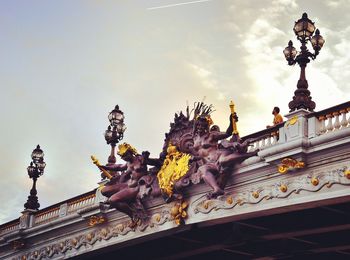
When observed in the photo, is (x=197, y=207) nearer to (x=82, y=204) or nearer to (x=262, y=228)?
(x=262, y=228)

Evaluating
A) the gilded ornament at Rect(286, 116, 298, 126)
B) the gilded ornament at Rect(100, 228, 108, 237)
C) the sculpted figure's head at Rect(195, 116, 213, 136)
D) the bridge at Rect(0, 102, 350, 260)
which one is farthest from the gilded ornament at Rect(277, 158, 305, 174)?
the gilded ornament at Rect(100, 228, 108, 237)

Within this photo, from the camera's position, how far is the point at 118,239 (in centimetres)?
3097

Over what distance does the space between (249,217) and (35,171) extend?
46.8 feet

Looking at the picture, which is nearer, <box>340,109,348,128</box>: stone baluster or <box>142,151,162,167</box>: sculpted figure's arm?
<box>340,109,348,128</box>: stone baluster

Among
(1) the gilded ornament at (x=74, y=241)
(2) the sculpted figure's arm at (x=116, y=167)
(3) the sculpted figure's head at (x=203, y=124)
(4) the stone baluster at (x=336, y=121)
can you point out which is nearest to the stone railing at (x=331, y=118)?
(4) the stone baluster at (x=336, y=121)

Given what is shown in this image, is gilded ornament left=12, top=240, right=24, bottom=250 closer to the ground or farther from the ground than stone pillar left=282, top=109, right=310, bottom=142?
closer to the ground

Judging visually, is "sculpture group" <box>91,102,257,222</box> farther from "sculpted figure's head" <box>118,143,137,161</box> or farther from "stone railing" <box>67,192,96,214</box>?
"stone railing" <box>67,192,96,214</box>

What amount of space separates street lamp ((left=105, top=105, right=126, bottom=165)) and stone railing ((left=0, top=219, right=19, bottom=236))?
23.8 ft

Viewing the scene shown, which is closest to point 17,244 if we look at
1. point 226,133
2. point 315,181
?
point 226,133

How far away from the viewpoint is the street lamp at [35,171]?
3662 cm

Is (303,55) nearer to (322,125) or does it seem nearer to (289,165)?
(322,125)

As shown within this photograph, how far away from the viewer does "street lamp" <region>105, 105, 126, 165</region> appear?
1273 inches

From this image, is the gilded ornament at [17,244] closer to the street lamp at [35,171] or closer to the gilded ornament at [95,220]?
the street lamp at [35,171]

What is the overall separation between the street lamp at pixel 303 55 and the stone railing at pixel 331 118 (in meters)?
0.69
